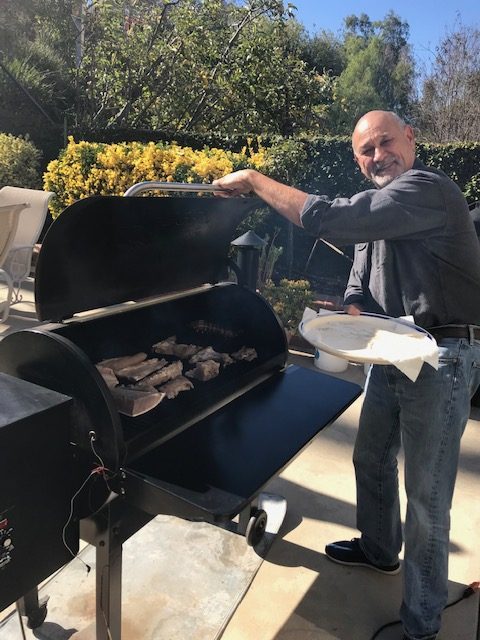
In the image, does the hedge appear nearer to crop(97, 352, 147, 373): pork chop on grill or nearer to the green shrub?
the green shrub

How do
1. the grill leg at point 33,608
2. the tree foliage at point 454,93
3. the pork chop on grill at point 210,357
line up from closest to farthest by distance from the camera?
the grill leg at point 33,608 < the pork chop on grill at point 210,357 < the tree foliage at point 454,93

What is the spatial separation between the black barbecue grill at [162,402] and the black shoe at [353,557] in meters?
0.51

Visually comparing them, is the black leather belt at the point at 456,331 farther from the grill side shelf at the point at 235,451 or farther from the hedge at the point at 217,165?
the hedge at the point at 217,165

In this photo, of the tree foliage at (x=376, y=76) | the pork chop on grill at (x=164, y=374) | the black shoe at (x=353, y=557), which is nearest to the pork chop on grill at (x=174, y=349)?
the pork chop on grill at (x=164, y=374)

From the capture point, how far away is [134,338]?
221cm

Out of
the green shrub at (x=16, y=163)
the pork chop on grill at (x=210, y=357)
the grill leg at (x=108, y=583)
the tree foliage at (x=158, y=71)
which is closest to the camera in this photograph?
the grill leg at (x=108, y=583)

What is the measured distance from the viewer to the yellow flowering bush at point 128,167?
17.9ft

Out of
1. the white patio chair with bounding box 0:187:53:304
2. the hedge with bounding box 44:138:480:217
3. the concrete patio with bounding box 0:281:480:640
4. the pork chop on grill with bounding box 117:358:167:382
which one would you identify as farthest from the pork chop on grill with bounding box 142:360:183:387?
the white patio chair with bounding box 0:187:53:304

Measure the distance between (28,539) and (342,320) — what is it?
129 centimetres

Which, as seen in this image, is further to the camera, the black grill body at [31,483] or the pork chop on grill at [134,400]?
the pork chop on grill at [134,400]

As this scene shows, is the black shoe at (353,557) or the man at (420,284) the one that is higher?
the man at (420,284)

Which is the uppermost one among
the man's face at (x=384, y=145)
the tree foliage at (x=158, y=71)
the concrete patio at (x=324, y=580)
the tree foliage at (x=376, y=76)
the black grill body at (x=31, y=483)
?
Answer: the tree foliage at (x=376, y=76)

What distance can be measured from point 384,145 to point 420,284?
1.68 feet

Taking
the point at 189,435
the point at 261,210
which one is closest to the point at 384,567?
the point at 189,435
